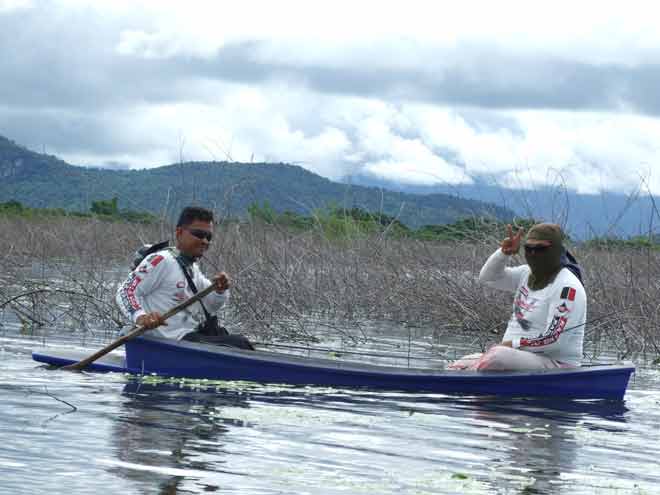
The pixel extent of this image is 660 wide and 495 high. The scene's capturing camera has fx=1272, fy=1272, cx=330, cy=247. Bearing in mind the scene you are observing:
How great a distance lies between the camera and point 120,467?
596cm

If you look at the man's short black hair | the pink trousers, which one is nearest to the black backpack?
the man's short black hair

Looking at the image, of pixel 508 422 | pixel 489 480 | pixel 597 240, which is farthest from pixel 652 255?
pixel 489 480

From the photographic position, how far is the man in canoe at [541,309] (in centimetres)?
924

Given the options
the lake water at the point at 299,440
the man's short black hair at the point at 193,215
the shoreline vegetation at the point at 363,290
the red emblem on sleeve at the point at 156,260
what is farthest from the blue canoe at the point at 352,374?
the shoreline vegetation at the point at 363,290

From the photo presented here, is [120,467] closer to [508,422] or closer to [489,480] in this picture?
[489,480]

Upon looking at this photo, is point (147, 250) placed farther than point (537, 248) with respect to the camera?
Yes

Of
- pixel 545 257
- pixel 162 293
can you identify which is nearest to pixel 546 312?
pixel 545 257

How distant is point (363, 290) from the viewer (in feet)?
54.4

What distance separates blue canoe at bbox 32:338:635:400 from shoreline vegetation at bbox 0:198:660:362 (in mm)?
2261

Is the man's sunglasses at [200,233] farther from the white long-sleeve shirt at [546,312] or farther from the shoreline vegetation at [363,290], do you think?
the shoreline vegetation at [363,290]

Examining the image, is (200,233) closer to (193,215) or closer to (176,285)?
(193,215)

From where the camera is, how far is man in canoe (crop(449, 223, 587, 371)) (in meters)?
9.24

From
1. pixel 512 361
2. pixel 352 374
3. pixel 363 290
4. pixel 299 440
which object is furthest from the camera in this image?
pixel 363 290

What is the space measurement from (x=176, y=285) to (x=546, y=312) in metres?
2.76
